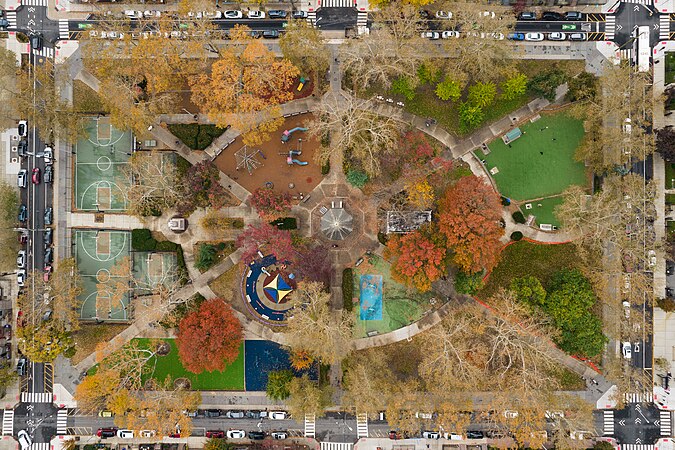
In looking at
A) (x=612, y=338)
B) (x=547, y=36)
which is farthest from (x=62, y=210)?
(x=612, y=338)

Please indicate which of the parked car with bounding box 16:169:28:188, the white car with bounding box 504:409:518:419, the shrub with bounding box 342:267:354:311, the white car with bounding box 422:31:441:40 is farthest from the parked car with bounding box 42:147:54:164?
the white car with bounding box 504:409:518:419

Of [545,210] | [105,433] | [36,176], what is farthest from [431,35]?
[105,433]

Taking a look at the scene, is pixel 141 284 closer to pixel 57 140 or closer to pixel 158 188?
pixel 158 188

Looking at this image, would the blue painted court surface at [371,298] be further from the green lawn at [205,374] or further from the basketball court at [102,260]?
the basketball court at [102,260]

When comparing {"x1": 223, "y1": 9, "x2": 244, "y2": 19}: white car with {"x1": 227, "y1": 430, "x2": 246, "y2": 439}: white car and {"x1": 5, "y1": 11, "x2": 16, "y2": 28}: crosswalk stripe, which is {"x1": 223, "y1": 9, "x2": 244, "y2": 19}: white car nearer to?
{"x1": 5, "y1": 11, "x2": 16, "y2": 28}: crosswalk stripe

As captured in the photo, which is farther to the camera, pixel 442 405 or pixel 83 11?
pixel 83 11

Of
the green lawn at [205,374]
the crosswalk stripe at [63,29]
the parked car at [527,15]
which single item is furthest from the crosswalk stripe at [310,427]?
the crosswalk stripe at [63,29]
